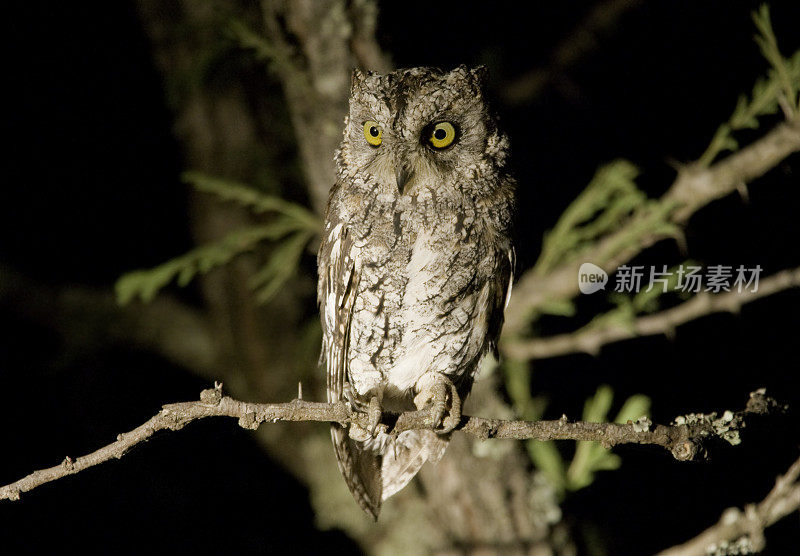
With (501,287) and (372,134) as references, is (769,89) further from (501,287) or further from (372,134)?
(372,134)

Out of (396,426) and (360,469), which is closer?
(396,426)

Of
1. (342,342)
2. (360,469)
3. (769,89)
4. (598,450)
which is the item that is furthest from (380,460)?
(769,89)

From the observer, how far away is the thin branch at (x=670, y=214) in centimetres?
176

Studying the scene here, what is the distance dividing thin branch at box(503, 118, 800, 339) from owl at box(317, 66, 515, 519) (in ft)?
1.90

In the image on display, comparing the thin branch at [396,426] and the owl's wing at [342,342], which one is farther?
the owl's wing at [342,342]

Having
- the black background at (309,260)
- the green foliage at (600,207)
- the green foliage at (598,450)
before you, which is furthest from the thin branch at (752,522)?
the green foliage at (600,207)

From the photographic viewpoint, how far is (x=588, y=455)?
6.59ft

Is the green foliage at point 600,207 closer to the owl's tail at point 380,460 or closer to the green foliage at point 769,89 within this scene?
Result: the green foliage at point 769,89

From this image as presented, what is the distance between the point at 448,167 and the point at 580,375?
167 cm

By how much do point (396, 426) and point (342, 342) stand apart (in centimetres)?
41

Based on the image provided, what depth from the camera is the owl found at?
1.34m

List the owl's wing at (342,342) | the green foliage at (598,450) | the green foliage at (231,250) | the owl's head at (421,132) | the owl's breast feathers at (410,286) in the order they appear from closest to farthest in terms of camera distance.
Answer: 1. the owl's head at (421,132)
2. the owl's breast feathers at (410,286)
3. the owl's wing at (342,342)
4. the green foliage at (598,450)
5. the green foliage at (231,250)

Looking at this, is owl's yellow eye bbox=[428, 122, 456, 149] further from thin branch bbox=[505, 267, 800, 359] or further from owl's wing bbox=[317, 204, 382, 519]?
thin branch bbox=[505, 267, 800, 359]

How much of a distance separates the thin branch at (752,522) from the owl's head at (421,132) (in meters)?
0.93
